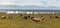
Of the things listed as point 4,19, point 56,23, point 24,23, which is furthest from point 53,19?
point 4,19

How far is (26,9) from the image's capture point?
2527 mm

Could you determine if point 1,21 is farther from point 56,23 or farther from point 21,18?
point 56,23

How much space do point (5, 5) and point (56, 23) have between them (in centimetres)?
116

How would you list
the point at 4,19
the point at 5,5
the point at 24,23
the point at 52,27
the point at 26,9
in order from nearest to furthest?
the point at 52,27
the point at 24,23
the point at 4,19
the point at 26,9
the point at 5,5

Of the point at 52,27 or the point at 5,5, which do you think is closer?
the point at 52,27

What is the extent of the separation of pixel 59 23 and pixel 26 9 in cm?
83

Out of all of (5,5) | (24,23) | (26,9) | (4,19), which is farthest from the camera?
(5,5)

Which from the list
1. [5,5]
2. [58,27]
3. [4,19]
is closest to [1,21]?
[4,19]

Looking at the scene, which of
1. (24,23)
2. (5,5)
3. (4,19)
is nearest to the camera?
(24,23)

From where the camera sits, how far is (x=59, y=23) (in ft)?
6.00

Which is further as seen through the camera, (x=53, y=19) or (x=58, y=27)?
(x=53, y=19)

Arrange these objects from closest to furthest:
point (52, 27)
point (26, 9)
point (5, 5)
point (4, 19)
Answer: point (52, 27), point (4, 19), point (26, 9), point (5, 5)

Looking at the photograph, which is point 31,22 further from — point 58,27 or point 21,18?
point 58,27

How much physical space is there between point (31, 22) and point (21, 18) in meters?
0.19
